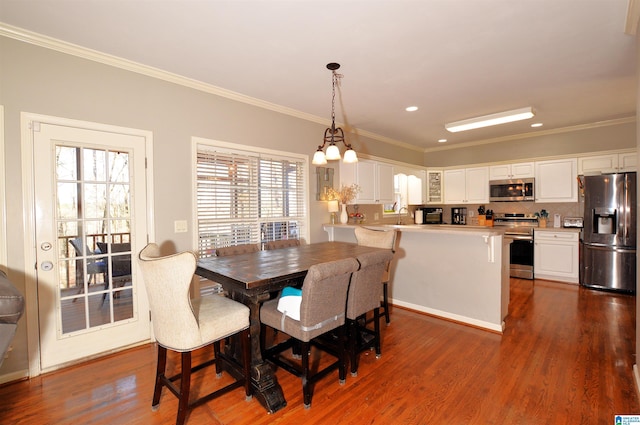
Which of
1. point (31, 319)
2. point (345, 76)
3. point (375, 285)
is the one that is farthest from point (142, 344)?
point (345, 76)

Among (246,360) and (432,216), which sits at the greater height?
(432,216)

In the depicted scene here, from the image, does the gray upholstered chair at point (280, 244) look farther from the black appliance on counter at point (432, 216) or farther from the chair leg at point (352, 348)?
the black appliance on counter at point (432, 216)

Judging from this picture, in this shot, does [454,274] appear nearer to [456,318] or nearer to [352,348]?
[456,318]

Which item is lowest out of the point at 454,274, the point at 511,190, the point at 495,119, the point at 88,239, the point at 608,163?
the point at 454,274

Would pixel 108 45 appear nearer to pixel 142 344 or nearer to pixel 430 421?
pixel 142 344

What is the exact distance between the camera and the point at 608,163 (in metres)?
4.72

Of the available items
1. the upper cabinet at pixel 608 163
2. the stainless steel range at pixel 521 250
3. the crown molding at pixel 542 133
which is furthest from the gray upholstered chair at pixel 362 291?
the crown molding at pixel 542 133

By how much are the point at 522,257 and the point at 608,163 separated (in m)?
1.94

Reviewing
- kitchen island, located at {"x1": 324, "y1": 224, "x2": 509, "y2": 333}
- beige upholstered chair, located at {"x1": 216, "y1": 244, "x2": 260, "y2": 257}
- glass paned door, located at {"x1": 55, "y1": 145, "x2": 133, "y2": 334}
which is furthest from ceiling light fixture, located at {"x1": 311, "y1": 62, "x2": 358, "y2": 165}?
glass paned door, located at {"x1": 55, "y1": 145, "x2": 133, "y2": 334}

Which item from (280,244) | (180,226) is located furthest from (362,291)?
(180,226)

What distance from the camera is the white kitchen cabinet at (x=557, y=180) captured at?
16.5 feet

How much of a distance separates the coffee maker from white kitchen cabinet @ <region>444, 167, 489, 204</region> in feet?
1.15

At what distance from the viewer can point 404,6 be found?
2012 mm

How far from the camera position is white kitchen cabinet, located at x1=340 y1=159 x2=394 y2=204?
4781 mm
